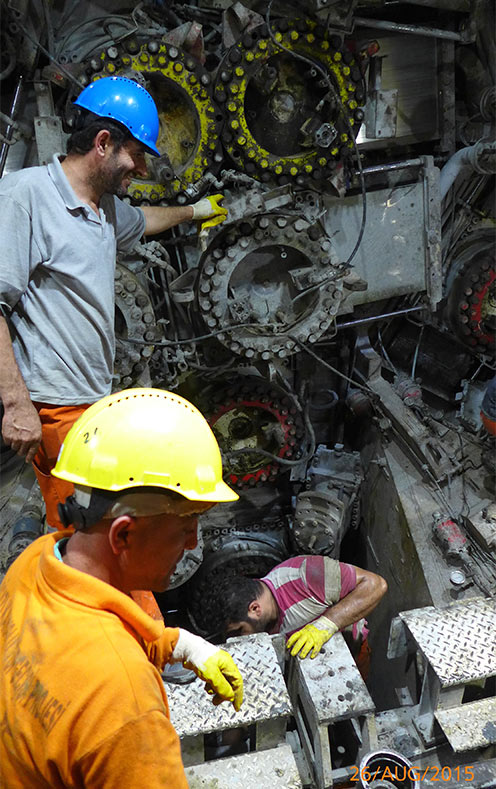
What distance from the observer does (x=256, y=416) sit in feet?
14.8

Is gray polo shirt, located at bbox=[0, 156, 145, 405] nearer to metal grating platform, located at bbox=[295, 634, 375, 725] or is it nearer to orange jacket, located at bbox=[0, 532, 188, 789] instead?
orange jacket, located at bbox=[0, 532, 188, 789]

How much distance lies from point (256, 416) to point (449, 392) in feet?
5.98

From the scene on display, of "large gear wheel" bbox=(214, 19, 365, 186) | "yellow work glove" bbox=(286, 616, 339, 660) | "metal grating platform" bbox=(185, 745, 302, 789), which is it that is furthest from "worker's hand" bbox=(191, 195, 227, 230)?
"metal grating platform" bbox=(185, 745, 302, 789)

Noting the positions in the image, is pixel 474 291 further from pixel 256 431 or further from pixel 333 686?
pixel 333 686

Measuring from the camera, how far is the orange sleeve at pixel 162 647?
172cm

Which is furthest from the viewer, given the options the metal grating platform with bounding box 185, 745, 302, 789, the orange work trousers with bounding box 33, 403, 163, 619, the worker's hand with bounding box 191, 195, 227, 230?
the worker's hand with bounding box 191, 195, 227, 230

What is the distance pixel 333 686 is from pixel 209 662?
0.70m

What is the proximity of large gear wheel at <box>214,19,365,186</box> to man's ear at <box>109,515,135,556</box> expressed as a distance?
270 cm

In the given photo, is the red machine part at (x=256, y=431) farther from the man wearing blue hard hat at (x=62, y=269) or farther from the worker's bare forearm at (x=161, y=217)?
the man wearing blue hard hat at (x=62, y=269)

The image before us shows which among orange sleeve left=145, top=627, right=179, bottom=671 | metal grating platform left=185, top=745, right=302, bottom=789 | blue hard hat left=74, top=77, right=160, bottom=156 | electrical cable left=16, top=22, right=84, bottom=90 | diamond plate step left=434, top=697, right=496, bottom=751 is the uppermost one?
electrical cable left=16, top=22, right=84, bottom=90

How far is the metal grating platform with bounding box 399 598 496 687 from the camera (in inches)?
97.7

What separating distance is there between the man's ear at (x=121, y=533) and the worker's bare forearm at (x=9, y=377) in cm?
92

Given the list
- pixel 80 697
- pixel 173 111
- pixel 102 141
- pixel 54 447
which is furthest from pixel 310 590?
pixel 173 111

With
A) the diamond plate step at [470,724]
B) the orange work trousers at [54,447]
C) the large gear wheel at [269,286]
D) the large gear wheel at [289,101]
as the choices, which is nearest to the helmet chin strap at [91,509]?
the orange work trousers at [54,447]
